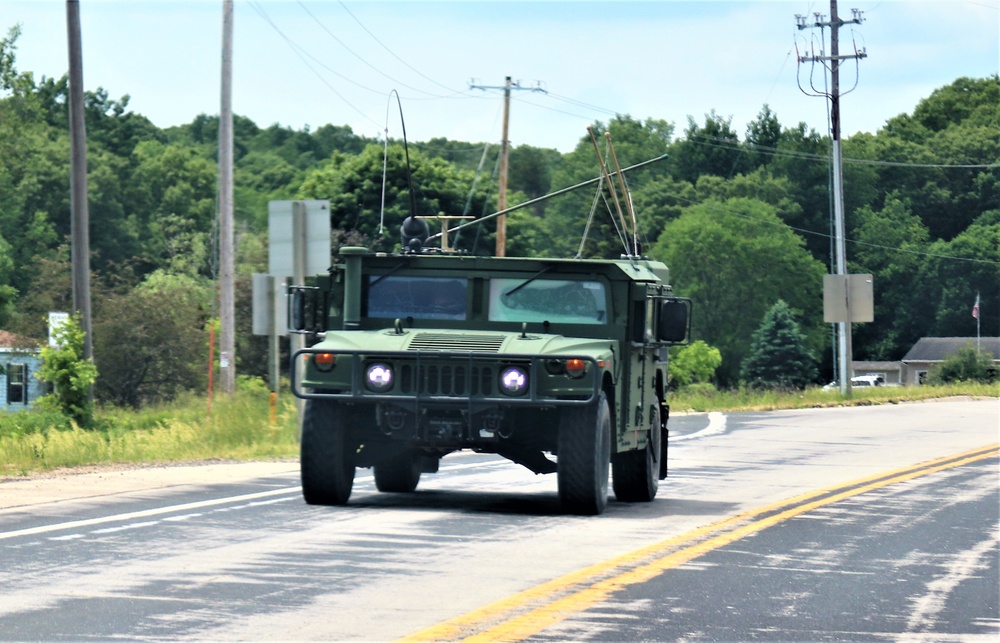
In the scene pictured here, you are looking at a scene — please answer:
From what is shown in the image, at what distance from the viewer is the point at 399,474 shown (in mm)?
15320

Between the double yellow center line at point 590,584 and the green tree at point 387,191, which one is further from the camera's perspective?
the green tree at point 387,191

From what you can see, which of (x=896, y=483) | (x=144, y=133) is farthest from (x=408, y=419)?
(x=144, y=133)

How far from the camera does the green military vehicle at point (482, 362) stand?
12.8 meters

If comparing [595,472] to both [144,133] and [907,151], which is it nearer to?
[907,151]

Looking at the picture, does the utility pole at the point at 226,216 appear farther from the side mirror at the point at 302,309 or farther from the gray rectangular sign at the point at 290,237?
the side mirror at the point at 302,309

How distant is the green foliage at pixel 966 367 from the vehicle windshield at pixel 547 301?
246 feet

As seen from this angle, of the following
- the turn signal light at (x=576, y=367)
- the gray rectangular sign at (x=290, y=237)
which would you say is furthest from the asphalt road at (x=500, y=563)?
the gray rectangular sign at (x=290, y=237)

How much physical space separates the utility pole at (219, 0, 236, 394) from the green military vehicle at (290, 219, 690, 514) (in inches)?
718

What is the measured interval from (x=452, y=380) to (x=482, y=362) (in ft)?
0.89

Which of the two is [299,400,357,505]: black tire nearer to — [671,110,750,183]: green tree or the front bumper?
the front bumper

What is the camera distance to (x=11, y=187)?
294ft

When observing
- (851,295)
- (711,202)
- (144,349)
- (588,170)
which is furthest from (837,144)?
(588,170)

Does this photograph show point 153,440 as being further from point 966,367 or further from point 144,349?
point 966,367

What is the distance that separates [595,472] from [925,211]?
345 feet
